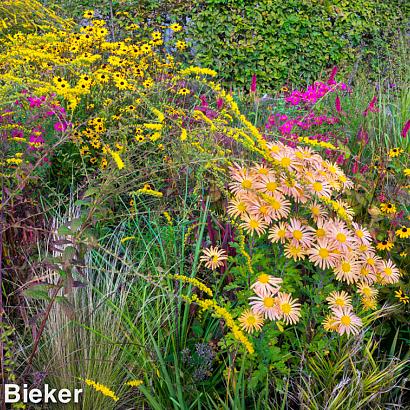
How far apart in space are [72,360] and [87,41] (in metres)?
2.57

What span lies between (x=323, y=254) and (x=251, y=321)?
358 millimetres

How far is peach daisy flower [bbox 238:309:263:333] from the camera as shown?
2.00 meters

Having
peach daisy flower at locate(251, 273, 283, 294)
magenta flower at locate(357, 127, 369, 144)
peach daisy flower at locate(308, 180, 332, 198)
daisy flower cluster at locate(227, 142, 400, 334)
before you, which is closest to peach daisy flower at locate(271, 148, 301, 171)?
daisy flower cluster at locate(227, 142, 400, 334)

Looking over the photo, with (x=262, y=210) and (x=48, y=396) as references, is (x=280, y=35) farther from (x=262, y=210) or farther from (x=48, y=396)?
(x=48, y=396)

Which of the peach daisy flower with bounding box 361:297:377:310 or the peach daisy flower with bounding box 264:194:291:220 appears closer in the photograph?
the peach daisy flower with bounding box 264:194:291:220

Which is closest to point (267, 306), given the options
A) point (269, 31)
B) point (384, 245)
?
point (384, 245)

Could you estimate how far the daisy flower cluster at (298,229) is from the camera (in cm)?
201

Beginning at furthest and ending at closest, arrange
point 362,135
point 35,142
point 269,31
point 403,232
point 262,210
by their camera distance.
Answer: point 269,31 < point 362,135 < point 35,142 < point 403,232 < point 262,210

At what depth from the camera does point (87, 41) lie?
160 inches

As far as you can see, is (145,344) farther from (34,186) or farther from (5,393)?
(34,186)

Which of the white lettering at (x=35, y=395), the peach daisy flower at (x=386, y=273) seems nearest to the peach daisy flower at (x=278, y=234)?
the peach daisy flower at (x=386, y=273)

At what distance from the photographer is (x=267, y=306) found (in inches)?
76.9

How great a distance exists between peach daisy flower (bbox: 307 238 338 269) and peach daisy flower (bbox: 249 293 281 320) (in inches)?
8.6

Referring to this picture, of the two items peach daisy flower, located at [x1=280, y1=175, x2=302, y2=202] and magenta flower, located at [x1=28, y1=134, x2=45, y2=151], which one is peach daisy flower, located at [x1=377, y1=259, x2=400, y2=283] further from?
magenta flower, located at [x1=28, y1=134, x2=45, y2=151]
